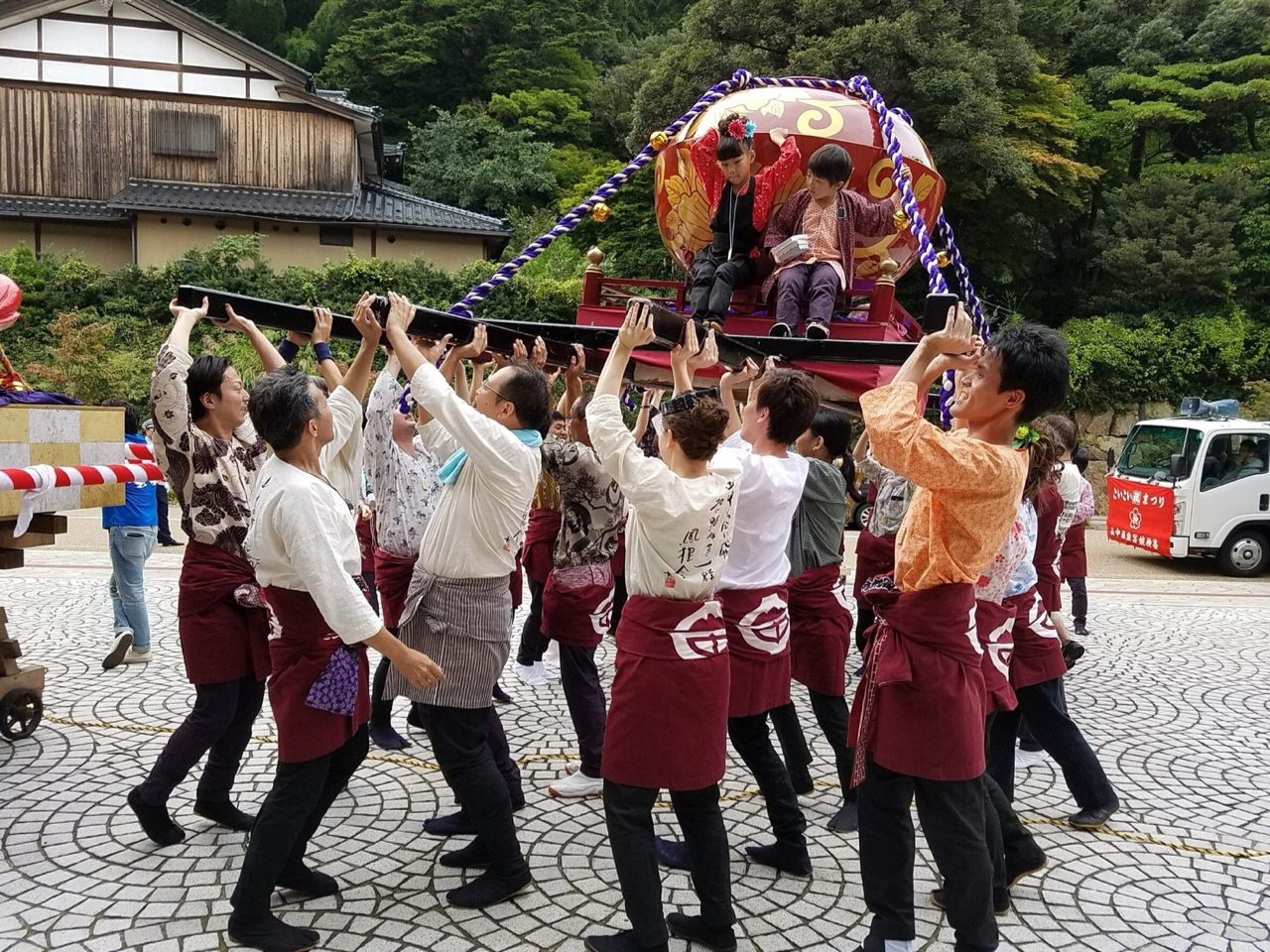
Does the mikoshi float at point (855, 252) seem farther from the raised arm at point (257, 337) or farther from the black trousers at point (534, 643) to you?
the black trousers at point (534, 643)

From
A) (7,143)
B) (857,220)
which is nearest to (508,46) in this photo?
(7,143)

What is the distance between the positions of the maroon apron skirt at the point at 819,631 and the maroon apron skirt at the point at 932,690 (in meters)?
1.36

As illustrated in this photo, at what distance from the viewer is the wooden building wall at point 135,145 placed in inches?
859

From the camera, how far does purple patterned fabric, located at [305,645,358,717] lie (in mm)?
2822

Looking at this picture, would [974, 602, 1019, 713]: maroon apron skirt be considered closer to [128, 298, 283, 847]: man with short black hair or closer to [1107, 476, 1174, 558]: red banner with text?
[128, 298, 283, 847]: man with short black hair

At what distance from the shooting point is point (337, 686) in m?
2.86

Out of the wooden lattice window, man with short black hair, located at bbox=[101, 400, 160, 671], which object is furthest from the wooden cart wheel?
the wooden lattice window

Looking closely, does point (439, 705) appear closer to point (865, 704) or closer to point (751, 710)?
point (751, 710)

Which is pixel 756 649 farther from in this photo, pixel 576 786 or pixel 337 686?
pixel 337 686

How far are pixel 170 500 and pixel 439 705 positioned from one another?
595 inches

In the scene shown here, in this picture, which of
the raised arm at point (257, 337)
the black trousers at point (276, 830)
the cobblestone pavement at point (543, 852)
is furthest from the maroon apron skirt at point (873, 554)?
the raised arm at point (257, 337)

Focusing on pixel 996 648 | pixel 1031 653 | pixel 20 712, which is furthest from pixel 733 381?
pixel 20 712

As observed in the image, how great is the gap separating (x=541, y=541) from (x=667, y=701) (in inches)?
120

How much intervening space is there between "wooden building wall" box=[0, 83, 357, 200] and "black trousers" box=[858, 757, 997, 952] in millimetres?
23688
